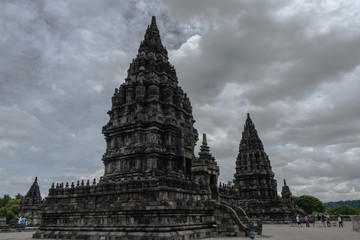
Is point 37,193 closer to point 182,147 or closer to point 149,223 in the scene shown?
point 182,147

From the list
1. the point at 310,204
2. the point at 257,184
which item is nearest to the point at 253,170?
the point at 257,184

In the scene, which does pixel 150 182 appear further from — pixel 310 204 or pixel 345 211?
pixel 345 211

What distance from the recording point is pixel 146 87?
3067 cm

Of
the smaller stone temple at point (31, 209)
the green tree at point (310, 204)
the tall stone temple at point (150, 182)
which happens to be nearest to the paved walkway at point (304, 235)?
the tall stone temple at point (150, 182)

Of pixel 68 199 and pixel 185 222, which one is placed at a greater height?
pixel 68 199

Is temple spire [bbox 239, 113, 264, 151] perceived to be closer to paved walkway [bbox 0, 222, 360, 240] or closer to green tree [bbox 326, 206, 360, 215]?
paved walkway [bbox 0, 222, 360, 240]

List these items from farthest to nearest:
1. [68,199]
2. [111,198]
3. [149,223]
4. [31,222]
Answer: [31,222] → [68,199] → [111,198] → [149,223]

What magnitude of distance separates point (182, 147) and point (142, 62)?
11.4 meters

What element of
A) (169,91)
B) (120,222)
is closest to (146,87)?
(169,91)

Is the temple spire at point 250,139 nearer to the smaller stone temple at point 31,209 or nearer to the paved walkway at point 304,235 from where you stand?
the paved walkway at point 304,235

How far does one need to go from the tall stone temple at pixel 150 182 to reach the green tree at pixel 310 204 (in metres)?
79.7

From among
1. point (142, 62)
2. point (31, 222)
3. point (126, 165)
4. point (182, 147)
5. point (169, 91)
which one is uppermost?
point (142, 62)

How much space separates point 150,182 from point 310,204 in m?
93.7

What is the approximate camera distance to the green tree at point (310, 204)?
9638 cm
